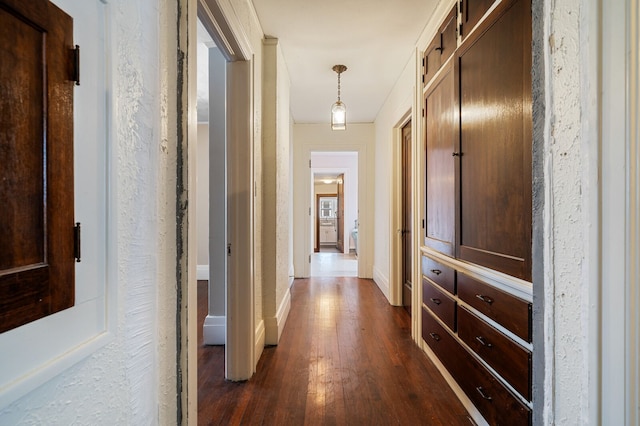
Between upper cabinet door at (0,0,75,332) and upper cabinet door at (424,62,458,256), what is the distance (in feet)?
5.95

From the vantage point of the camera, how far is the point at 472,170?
1.67 m

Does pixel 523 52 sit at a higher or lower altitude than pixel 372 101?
lower

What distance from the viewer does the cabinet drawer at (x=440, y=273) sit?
6.17 feet

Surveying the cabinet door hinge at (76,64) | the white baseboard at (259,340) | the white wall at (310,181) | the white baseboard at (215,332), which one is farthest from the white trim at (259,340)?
the white wall at (310,181)

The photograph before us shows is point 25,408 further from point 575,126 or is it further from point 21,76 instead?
point 575,126

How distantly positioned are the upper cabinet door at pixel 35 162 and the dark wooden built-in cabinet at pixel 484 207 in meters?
1.42

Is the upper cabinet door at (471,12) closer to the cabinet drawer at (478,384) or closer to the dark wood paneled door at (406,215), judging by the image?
the dark wood paneled door at (406,215)

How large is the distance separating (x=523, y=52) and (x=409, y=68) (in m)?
1.87

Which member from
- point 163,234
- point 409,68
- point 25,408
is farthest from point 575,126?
point 409,68

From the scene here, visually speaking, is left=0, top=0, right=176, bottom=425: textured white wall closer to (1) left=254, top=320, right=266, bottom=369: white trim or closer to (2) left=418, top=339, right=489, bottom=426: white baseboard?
(1) left=254, top=320, right=266, bottom=369: white trim

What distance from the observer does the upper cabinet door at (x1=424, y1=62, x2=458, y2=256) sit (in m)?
Result: 1.91

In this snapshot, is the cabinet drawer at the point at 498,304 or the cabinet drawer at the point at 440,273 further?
the cabinet drawer at the point at 440,273

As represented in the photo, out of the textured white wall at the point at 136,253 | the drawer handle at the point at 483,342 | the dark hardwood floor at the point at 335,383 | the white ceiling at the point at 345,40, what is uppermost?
the white ceiling at the point at 345,40

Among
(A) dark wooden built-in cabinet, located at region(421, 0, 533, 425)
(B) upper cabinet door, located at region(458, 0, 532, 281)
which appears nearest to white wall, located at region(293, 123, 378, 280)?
(A) dark wooden built-in cabinet, located at region(421, 0, 533, 425)
